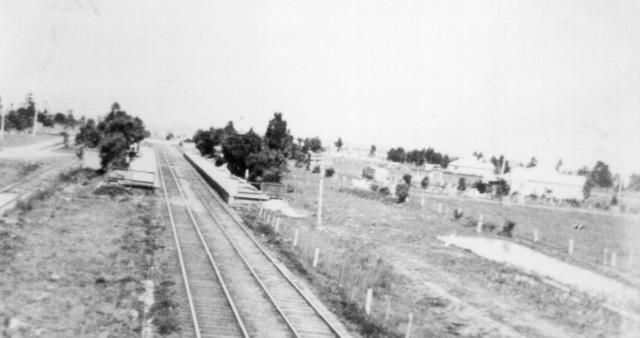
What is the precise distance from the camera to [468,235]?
3138cm

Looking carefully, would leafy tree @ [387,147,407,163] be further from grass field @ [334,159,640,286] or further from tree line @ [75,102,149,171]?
tree line @ [75,102,149,171]

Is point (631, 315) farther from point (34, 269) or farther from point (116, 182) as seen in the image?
point (116, 182)

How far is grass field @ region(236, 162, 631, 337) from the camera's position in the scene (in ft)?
49.1

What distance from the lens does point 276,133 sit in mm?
41281

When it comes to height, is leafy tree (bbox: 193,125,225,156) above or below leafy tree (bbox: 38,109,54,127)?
below

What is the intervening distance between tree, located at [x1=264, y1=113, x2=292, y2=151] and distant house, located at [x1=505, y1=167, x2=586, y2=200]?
44552 mm

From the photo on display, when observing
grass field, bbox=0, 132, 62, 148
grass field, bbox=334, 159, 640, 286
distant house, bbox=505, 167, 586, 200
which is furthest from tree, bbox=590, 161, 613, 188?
grass field, bbox=0, 132, 62, 148

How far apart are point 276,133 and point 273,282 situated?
25208mm

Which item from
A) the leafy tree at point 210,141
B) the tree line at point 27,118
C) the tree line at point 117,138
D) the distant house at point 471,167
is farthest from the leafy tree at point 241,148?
the tree line at point 27,118

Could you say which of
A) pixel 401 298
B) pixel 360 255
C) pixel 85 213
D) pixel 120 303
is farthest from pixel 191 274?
pixel 85 213

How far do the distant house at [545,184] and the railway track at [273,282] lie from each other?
5609 cm

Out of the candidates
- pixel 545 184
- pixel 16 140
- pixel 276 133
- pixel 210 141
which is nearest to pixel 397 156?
pixel 545 184

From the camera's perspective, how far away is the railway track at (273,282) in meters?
13.1

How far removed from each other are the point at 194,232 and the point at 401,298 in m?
10.9
